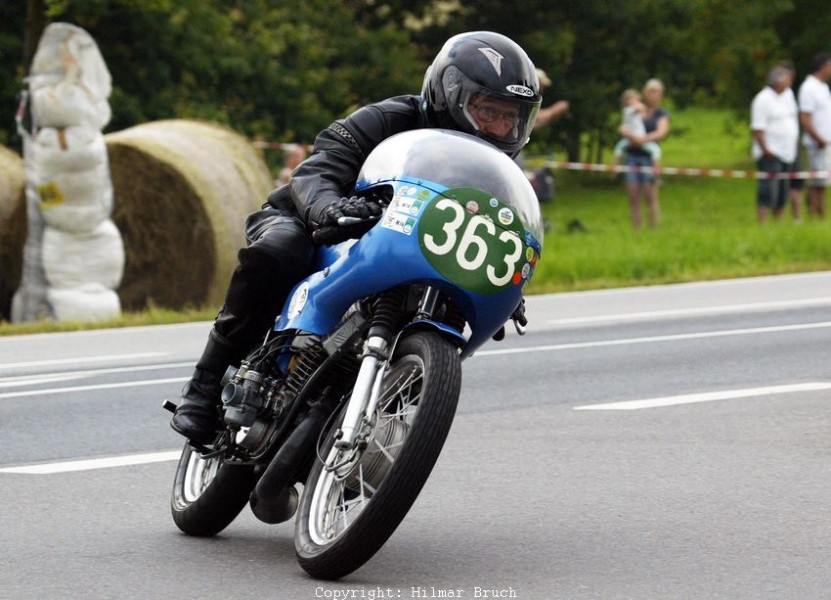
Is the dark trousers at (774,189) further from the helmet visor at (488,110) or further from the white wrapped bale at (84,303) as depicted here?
the helmet visor at (488,110)

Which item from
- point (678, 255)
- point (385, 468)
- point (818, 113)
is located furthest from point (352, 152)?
point (818, 113)

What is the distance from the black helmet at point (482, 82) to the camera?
18.9ft

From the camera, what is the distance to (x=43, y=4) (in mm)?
17891

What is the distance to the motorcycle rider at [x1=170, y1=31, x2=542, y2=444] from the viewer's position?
5.77 metres

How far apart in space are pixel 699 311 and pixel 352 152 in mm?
8743

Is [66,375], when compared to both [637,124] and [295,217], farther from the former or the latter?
[637,124]

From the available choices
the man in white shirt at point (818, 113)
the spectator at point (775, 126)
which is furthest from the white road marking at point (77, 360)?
the man in white shirt at point (818, 113)

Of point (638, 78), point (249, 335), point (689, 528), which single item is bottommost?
point (638, 78)

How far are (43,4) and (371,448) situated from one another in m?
13.3

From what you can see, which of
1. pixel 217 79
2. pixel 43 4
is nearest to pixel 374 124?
pixel 43 4

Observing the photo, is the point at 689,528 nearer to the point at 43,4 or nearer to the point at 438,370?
the point at 438,370

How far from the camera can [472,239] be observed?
543 cm

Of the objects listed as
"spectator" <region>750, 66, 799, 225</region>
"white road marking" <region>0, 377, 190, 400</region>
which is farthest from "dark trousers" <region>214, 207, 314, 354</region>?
"spectator" <region>750, 66, 799, 225</region>

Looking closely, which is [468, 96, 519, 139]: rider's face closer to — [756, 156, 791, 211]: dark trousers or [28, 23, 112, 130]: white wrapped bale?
[28, 23, 112, 130]: white wrapped bale
